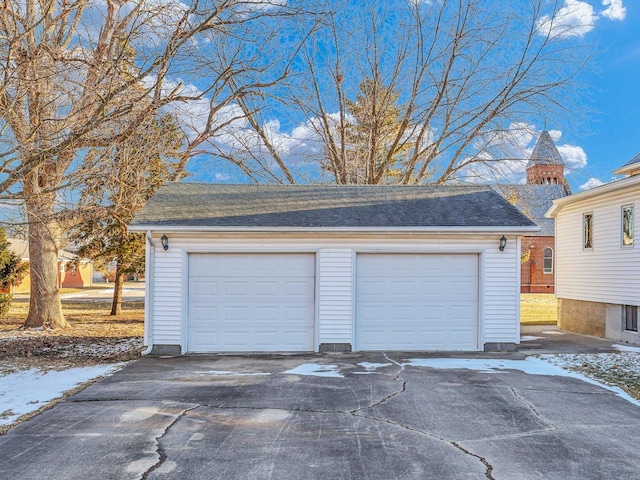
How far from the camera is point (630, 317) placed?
1323 cm

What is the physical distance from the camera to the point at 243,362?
9617mm

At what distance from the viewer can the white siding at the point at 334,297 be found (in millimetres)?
10609

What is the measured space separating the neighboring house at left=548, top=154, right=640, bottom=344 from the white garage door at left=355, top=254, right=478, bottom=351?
4.81m

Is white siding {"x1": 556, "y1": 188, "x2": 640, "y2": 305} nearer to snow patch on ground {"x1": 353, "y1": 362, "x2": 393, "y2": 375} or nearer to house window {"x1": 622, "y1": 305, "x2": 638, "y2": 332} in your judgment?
house window {"x1": 622, "y1": 305, "x2": 638, "y2": 332}

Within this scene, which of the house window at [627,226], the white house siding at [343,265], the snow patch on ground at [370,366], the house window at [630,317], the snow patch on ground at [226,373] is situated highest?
the house window at [627,226]

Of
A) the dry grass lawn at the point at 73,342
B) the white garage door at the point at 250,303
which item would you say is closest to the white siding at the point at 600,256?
the white garage door at the point at 250,303

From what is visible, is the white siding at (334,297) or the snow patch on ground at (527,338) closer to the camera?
the white siding at (334,297)

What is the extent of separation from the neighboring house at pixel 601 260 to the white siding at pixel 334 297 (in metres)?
7.06

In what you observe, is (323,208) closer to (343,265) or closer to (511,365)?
(343,265)

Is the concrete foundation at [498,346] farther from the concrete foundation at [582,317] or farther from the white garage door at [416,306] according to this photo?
the concrete foundation at [582,317]

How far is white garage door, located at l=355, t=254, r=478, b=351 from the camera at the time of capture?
1078 cm

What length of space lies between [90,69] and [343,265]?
567cm

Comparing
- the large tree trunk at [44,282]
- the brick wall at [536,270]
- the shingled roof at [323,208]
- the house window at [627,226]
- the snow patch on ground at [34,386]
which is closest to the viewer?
the snow patch on ground at [34,386]

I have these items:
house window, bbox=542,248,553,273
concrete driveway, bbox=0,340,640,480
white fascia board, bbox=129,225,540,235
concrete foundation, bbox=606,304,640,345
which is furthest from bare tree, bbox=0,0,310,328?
house window, bbox=542,248,553,273
